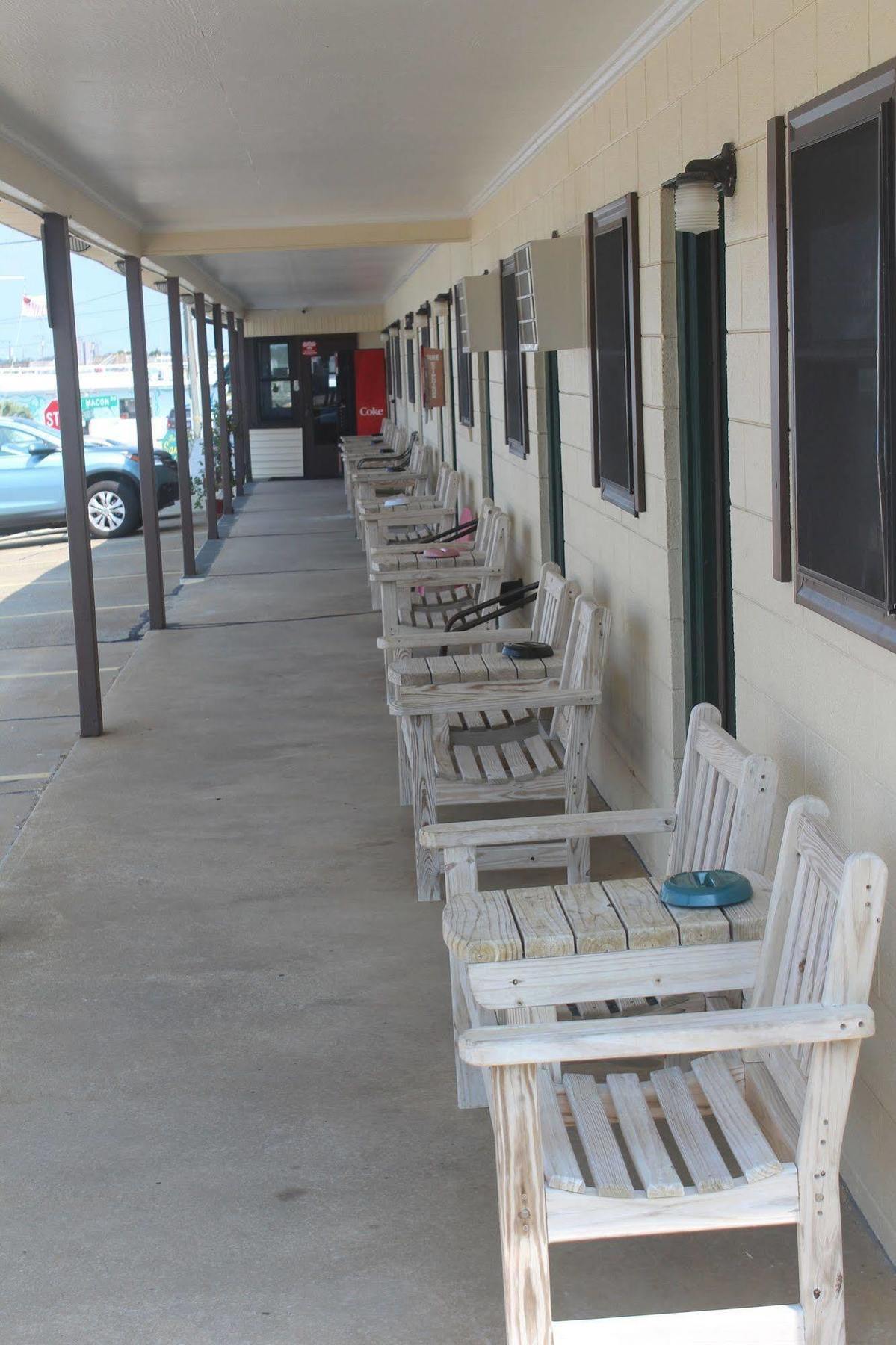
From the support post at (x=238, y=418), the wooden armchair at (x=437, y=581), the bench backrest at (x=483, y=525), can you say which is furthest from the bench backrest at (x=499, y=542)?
the support post at (x=238, y=418)

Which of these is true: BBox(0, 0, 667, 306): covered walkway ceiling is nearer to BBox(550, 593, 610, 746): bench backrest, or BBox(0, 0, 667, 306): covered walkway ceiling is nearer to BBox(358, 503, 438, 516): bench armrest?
BBox(550, 593, 610, 746): bench backrest

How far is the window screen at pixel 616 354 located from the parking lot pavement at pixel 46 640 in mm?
2843

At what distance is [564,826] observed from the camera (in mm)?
3551

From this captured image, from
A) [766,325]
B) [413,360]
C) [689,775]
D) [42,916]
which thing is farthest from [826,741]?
[413,360]

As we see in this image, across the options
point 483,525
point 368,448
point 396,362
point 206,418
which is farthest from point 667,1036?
point 396,362

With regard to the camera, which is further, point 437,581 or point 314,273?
point 314,273

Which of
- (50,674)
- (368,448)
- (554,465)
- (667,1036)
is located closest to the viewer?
(667,1036)

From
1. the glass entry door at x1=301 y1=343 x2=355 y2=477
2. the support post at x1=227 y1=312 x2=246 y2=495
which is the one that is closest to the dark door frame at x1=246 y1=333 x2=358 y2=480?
the glass entry door at x1=301 y1=343 x2=355 y2=477

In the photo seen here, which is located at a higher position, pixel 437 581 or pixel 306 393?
pixel 306 393

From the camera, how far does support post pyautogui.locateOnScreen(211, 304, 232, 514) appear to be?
18.2 m

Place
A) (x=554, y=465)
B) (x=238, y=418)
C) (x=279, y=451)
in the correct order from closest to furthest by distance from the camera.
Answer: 1. (x=554, y=465)
2. (x=238, y=418)
3. (x=279, y=451)

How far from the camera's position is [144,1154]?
3416mm

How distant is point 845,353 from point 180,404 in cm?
1045

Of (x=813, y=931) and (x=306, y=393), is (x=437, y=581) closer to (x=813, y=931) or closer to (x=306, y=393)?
(x=813, y=931)
